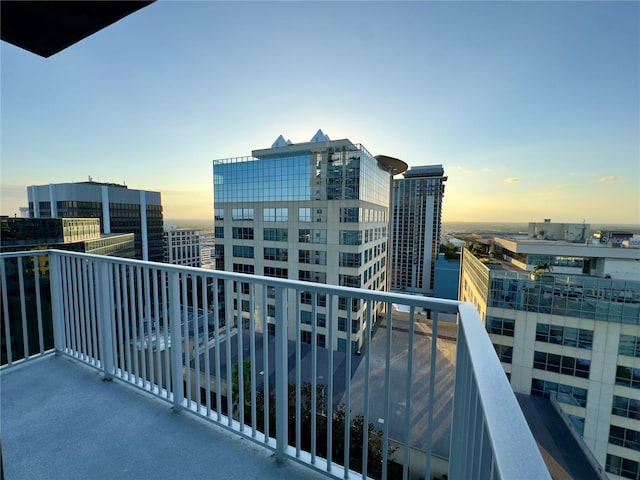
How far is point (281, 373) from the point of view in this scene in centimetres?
160

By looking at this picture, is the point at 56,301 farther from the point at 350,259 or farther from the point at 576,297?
the point at 350,259

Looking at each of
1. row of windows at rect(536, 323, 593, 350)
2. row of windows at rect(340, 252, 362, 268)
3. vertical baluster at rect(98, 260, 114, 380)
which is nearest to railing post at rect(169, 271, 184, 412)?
vertical baluster at rect(98, 260, 114, 380)

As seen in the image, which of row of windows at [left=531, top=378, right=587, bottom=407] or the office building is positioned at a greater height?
the office building

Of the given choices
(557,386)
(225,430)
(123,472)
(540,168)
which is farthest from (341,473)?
(557,386)

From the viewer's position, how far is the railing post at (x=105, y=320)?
2.26 m

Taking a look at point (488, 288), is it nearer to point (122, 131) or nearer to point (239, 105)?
point (239, 105)

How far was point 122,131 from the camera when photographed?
7.85 metres

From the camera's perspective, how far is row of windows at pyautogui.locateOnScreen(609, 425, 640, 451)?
10602 mm

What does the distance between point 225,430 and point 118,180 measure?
1692 inches

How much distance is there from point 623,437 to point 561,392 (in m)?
2.54

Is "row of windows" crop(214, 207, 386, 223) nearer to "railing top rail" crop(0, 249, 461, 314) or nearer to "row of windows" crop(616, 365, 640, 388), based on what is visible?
"row of windows" crop(616, 365, 640, 388)

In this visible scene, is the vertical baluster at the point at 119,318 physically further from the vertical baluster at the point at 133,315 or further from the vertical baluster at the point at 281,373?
the vertical baluster at the point at 281,373

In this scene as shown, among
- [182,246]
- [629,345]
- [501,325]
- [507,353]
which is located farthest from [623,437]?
[182,246]

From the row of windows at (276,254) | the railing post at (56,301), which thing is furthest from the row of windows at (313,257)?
the railing post at (56,301)
